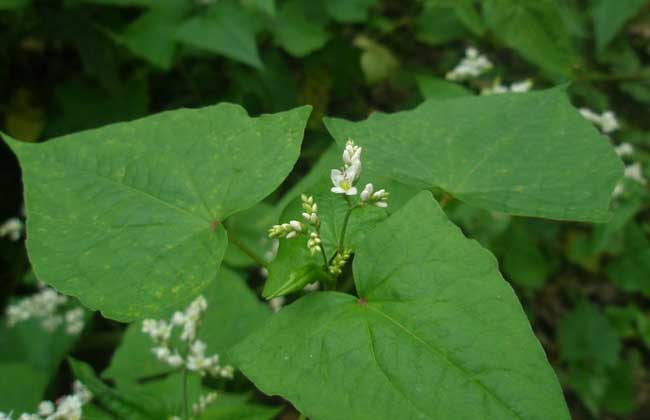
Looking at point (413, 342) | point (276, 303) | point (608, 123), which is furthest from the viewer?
point (608, 123)

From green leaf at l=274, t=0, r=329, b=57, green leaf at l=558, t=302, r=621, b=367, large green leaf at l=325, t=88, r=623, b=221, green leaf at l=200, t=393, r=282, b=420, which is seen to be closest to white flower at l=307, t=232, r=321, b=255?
large green leaf at l=325, t=88, r=623, b=221

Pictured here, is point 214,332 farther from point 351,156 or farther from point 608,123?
point 608,123

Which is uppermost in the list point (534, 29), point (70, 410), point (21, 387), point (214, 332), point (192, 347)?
point (534, 29)

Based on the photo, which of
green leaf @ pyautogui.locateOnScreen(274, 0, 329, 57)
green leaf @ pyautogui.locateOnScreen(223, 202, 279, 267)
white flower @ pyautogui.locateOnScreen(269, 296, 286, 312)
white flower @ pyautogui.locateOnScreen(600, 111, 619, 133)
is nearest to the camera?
white flower @ pyautogui.locateOnScreen(269, 296, 286, 312)

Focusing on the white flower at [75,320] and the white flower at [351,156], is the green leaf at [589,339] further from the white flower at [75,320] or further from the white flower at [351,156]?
the white flower at [351,156]

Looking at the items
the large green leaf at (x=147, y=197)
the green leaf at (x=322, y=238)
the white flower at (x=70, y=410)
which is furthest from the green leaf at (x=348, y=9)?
the white flower at (x=70, y=410)

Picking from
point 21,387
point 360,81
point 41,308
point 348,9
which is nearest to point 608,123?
point 348,9

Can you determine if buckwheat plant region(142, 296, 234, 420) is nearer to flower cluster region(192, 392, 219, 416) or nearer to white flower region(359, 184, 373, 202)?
flower cluster region(192, 392, 219, 416)
